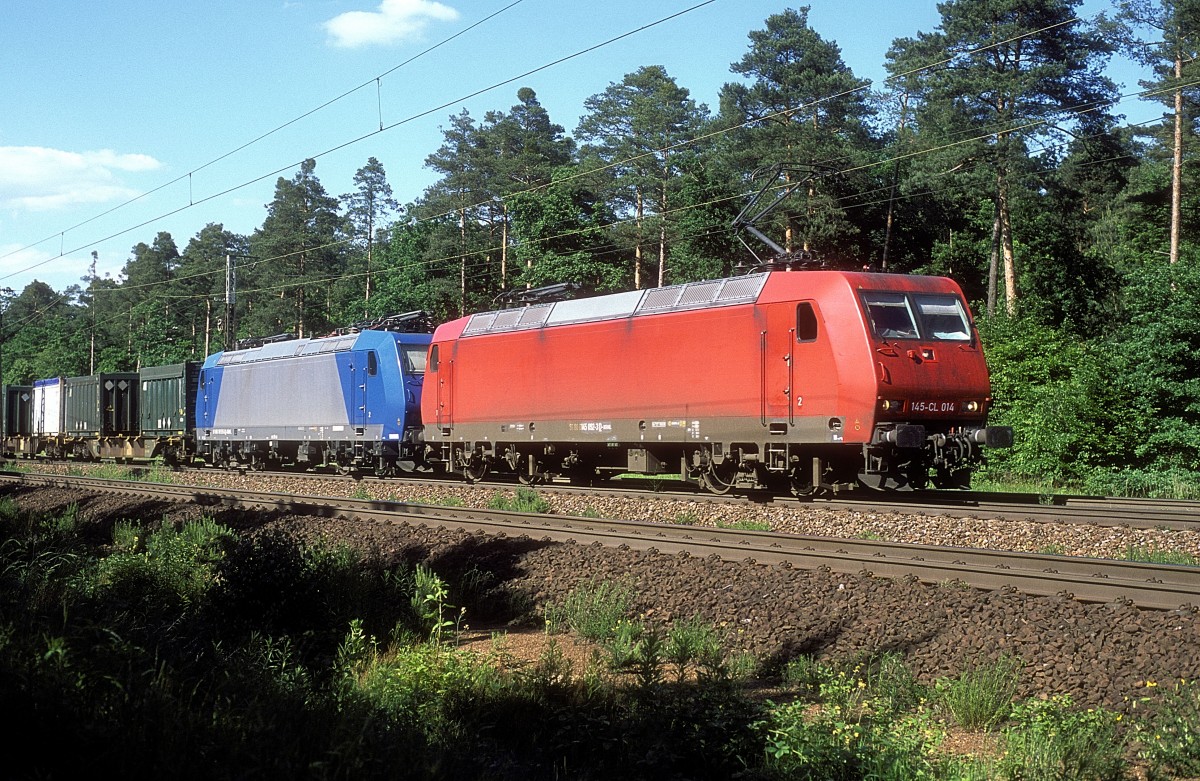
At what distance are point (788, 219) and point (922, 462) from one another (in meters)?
31.7

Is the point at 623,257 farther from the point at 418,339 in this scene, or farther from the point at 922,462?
the point at 922,462

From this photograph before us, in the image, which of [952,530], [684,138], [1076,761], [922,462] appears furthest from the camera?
[684,138]

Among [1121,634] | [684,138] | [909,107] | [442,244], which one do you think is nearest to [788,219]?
[684,138]

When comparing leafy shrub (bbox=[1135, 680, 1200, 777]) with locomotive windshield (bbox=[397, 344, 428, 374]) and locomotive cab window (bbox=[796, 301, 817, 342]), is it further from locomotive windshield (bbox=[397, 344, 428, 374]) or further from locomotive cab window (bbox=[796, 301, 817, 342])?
locomotive windshield (bbox=[397, 344, 428, 374])

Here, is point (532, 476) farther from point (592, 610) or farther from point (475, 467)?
point (592, 610)

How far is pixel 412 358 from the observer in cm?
2625

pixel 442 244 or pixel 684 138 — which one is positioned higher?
pixel 684 138

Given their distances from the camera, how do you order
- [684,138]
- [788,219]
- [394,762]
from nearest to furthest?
[394,762], [788,219], [684,138]

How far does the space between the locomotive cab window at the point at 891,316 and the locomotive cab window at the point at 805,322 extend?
84 centimetres

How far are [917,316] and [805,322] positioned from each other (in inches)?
65.9

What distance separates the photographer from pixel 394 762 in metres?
5.14

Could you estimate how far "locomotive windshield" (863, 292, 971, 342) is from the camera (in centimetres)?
1560

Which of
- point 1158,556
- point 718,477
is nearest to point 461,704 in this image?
point 1158,556

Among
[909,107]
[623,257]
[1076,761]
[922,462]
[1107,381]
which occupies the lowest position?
[1076,761]
